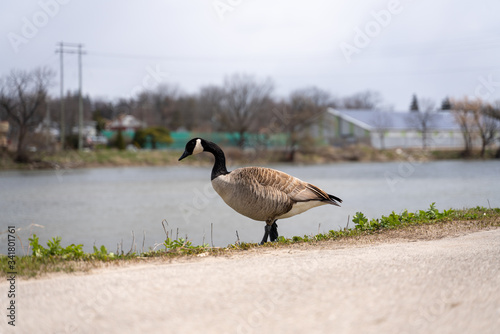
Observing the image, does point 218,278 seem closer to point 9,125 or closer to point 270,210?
point 270,210

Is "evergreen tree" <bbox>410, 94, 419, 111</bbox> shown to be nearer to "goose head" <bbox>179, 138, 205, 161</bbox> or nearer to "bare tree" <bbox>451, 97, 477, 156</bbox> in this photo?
"bare tree" <bbox>451, 97, 477, 156</bbox>

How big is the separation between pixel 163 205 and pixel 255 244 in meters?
20.7

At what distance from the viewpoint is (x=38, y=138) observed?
52969 millimetres

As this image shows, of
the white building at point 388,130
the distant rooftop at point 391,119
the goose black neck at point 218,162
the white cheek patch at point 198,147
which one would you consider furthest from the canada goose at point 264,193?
the distant rooftop at point 391,119

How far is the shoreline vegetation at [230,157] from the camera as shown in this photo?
5319 cm

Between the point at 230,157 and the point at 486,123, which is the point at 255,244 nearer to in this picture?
the point at 230,157

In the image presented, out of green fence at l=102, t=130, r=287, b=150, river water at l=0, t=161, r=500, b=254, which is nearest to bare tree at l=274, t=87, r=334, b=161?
green fence at l=102, t=130, r=287, b=150

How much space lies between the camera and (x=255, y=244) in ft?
29.3

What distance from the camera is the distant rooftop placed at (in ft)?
273

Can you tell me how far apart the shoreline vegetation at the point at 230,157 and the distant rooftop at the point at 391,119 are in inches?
343

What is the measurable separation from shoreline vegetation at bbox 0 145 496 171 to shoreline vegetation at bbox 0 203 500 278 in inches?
1785

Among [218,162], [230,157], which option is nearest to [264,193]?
[218,162]

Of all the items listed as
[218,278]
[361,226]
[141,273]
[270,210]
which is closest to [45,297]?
[141,273]

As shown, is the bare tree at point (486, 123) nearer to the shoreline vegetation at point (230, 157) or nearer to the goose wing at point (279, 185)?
the shoreline vegetation at point (230, 157)
